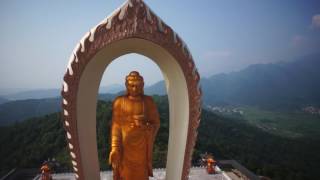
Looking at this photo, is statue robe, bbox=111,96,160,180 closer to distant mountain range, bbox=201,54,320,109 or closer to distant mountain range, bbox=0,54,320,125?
distant mountain range, bbox=0,54,320,125

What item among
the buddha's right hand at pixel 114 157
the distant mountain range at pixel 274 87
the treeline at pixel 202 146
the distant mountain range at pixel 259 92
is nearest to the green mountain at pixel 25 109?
the distant mountain range at pixel 259 92

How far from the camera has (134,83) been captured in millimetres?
3703

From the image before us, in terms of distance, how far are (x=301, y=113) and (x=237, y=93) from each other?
10.3m

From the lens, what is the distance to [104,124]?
390 inches

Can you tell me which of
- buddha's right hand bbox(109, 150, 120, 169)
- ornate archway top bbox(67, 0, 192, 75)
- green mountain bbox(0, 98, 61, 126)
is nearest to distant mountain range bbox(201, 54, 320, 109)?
green mountain bbox(0, 98, 61, 126)

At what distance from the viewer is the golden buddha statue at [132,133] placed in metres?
3.66

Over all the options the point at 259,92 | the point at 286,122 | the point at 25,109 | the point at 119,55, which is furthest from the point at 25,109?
the point at 259,92

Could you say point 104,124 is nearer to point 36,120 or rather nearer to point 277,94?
point 36,120

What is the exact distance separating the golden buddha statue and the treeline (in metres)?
4.48

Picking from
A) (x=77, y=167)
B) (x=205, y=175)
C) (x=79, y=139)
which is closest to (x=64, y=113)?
(x=79, y=139)

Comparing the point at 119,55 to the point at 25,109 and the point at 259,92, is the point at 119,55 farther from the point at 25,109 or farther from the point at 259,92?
the point at 259,92

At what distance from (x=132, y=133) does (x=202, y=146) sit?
7931mm

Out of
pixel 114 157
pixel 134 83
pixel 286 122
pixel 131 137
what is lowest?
pixel 286 122

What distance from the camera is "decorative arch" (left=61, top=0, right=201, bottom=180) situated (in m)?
3.28
